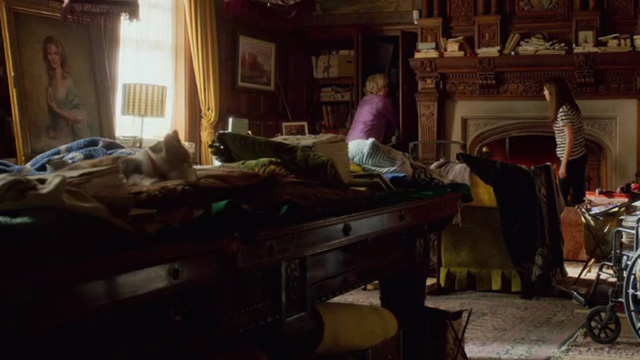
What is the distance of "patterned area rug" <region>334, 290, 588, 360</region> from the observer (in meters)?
3.95

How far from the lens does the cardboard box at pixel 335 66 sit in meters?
9.40

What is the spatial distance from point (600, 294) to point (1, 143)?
4.03 m

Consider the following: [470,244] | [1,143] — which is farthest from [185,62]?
[470,244]

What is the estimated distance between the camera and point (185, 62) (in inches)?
304

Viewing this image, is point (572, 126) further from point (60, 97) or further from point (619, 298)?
point (60, 97)

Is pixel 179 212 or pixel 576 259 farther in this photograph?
pixel 576 259

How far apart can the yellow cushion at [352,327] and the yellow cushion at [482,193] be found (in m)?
2.37

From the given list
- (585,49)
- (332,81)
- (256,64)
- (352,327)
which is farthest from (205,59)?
(352,327)

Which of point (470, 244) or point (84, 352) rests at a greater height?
point (84, 352)

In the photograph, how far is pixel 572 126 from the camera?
6.76 meters

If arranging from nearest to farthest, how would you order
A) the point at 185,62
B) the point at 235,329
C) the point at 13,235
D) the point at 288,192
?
the point at 13,235, the point at 235,329, the point at 288,192, the point at 185,62

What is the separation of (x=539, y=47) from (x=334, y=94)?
249 cm

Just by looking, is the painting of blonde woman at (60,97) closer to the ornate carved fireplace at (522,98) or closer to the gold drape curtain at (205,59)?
the gold drape curtain at (205,59)

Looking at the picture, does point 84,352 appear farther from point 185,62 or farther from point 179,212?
point 185,62
